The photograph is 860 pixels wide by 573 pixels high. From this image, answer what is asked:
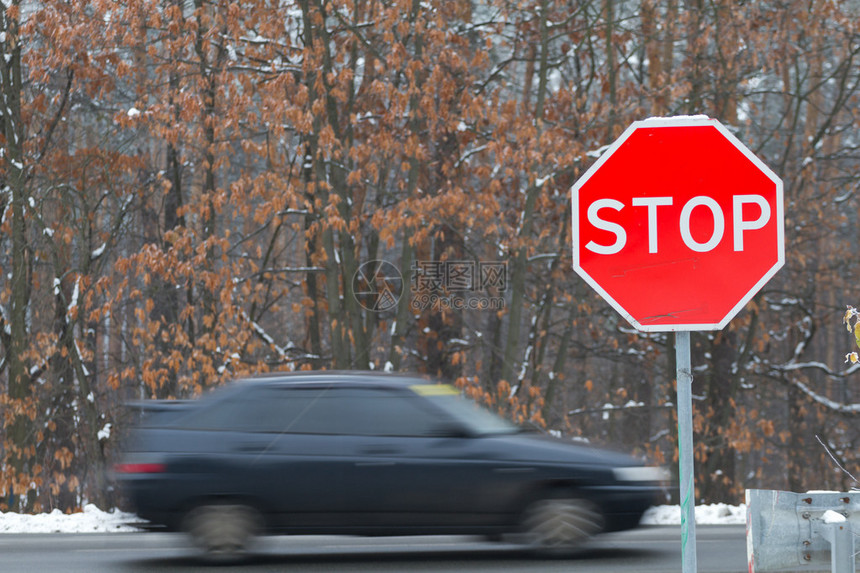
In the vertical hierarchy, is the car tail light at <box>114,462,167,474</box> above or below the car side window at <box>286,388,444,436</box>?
below

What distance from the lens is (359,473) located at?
27.3 ft

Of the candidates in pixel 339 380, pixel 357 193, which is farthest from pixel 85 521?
pixel 357 193

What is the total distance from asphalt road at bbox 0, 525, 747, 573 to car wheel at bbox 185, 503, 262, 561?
0.39ft

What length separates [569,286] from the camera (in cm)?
1886

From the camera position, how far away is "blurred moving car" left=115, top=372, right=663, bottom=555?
8.25 metres

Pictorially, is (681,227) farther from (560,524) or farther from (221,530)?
(221,530)

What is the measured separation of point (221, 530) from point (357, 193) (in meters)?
10.6

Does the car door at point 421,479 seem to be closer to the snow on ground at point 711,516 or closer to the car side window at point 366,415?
the car side window at point 366,415

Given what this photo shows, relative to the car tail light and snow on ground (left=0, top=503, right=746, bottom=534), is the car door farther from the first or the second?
snow on ground (left=0, top=503, right=746, bottom=534)

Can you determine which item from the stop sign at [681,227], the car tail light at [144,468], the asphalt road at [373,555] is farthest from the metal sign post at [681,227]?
the car tail light at [144,468]

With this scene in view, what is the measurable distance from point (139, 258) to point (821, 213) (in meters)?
11.1

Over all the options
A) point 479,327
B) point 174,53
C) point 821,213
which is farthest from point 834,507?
point 479,327

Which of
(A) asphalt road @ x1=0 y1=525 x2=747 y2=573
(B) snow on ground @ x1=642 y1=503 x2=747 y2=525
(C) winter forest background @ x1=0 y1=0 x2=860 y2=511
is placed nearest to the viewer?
(A) asphalt road @ x1=0 y1=525 x2=747 y2=573

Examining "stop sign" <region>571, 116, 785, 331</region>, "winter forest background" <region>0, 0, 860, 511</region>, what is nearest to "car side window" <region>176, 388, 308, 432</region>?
"stop sign" <region>571, 116, 785, 331</region>
